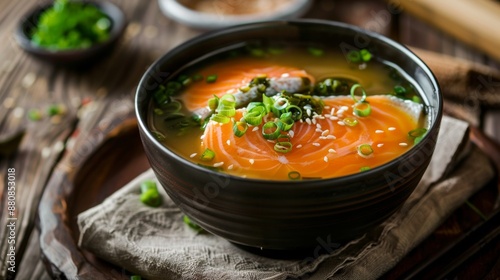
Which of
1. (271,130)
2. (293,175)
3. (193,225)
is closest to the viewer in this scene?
(293,175)

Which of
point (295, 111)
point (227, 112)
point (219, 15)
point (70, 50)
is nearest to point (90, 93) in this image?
point (70, 50)

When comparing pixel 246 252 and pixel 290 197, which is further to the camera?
pixel 246 252

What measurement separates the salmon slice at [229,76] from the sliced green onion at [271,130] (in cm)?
28

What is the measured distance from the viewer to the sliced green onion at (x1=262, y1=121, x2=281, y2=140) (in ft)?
5.36

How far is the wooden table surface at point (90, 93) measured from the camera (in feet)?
6.80

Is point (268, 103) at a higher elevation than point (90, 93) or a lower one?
higher

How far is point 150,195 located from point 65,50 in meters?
1.35

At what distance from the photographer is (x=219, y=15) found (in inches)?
132

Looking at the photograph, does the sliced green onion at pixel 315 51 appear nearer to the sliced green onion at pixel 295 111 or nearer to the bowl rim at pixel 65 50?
the sliced green onion at pixel 295 111

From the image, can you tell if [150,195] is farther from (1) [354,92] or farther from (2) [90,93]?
(2) [90,93]

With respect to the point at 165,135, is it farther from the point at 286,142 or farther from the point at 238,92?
the point at 286,142

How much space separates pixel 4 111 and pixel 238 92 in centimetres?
151

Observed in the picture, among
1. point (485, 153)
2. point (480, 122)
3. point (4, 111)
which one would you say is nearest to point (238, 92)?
point (485, 153)

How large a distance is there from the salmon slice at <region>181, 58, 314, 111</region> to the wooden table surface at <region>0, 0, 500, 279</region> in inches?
20.1
